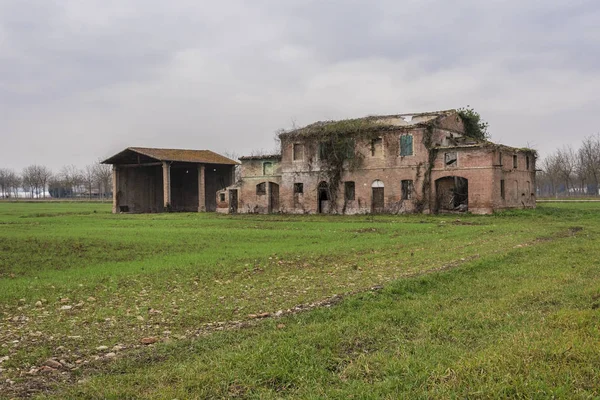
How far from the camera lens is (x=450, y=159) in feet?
130

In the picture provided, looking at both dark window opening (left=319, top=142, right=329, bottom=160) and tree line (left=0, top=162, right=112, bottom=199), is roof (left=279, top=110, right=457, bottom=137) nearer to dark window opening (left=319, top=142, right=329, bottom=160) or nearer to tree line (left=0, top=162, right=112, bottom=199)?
dark window opening (left=319, top=142, right=329, bottom=160)

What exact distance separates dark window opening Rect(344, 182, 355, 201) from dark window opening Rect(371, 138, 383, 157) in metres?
3.20

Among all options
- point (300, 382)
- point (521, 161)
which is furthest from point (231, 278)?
point (521, 161)

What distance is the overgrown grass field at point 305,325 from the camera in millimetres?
5270

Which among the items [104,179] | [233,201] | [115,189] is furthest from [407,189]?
[104,179]

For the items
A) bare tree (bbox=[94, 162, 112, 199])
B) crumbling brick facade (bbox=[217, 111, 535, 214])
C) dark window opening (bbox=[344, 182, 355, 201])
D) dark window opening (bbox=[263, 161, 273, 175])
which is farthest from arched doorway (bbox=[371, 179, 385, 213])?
bare tree (bbox=[94, 162, 112, 199])

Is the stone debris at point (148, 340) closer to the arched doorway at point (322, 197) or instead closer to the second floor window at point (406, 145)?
the second floor window at point (406, 145)

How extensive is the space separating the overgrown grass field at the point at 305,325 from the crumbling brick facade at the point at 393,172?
76.9ft

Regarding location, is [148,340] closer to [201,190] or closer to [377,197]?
[377,197]

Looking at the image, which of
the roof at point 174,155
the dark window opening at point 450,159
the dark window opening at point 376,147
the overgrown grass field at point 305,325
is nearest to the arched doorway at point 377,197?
the dark window opening at point 376,147

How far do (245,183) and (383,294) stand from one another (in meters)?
41.5

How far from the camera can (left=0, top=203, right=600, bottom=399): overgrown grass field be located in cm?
527

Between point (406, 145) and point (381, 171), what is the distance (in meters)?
2.91

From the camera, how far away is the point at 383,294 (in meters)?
9.59
